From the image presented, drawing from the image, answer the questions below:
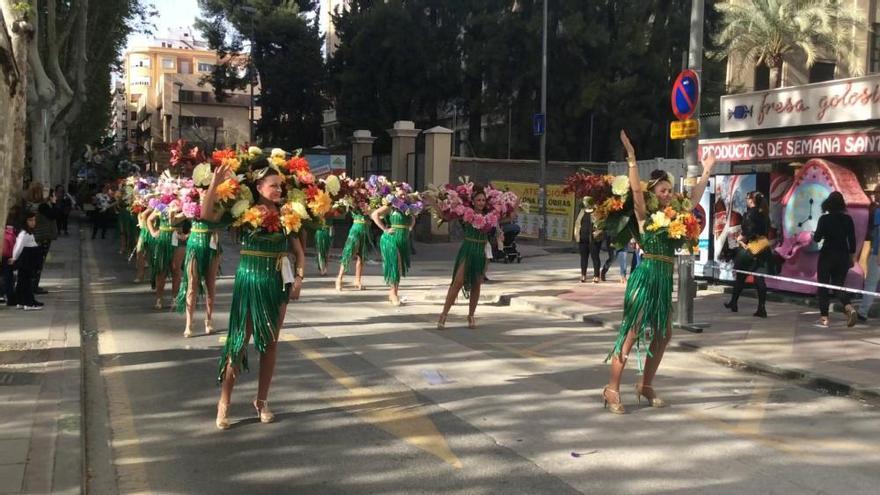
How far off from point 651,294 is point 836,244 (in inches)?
219

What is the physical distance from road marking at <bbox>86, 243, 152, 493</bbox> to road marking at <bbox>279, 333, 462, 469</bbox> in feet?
5.19

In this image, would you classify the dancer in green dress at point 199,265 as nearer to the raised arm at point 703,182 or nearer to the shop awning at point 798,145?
the raised arm at point 703,182

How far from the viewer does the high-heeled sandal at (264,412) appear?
238 inches

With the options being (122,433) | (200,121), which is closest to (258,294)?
(122,433)

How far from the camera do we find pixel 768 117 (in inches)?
547

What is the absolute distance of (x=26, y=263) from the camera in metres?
11.6

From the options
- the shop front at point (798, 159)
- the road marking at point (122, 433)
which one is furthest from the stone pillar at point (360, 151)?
the road marking at point (122, 433)

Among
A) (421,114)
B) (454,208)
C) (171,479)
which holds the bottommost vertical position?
(171,479)

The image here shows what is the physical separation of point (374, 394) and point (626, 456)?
2.37 metres

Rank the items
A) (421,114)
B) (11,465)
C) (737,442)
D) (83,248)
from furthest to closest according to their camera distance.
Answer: (421,114) → (83,248) → (737,442) → (11,465)

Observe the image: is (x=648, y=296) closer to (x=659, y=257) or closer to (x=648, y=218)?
(x=659, y=257)

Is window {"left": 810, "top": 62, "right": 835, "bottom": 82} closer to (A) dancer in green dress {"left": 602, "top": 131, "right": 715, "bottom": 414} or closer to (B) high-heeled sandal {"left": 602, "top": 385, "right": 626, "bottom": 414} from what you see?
(A) dancer in green dress {"left": 602, "top": 131, "right": 715, "bottom": 414}

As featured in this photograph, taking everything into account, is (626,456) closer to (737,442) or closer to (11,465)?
(737,442)

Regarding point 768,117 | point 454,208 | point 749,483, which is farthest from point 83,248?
point 749,483
